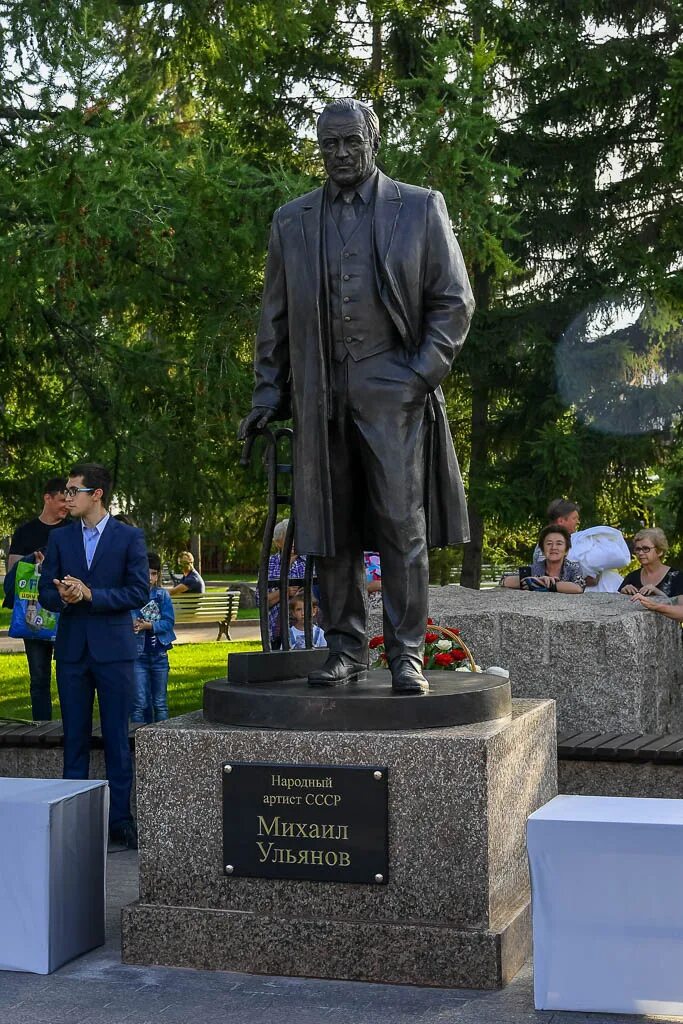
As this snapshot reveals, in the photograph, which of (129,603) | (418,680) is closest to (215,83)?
(129,603)

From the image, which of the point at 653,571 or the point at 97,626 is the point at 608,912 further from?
the point at 653,571

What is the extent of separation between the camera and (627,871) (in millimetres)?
4391

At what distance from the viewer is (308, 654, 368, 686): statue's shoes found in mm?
5238

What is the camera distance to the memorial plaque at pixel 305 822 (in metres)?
4.77

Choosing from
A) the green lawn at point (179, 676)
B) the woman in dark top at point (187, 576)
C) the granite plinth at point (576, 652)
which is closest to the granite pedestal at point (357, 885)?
the granite plinth at point (576, 652)

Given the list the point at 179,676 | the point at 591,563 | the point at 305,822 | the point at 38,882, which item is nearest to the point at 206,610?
the point at 179,676

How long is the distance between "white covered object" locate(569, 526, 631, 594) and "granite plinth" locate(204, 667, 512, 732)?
170 inches

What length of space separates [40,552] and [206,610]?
15586mm

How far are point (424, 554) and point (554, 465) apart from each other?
1011cm

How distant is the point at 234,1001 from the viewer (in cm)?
454

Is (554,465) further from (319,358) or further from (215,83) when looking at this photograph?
(319,358)

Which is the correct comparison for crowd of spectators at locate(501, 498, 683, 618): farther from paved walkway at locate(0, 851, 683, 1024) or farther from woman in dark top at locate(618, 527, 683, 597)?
paved walkway at locate(0, 851, 683, 1024)

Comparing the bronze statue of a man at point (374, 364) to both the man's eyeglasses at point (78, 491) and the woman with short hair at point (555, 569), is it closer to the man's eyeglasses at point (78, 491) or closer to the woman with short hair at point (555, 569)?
the man's eyeglasses at point (78, 491)

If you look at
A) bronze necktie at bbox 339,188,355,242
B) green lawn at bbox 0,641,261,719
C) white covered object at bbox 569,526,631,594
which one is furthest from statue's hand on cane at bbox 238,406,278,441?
green lawn at bbox 0,641,261,719
